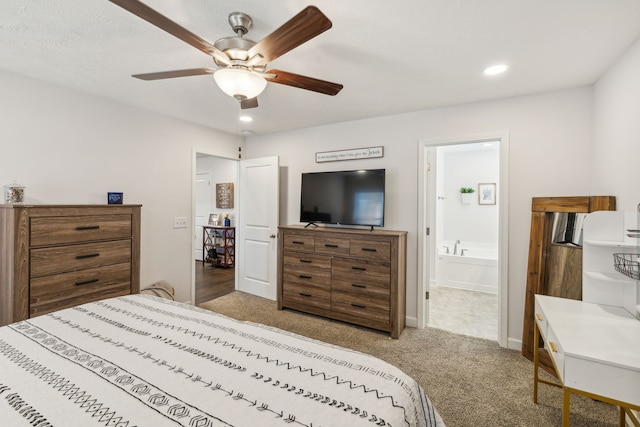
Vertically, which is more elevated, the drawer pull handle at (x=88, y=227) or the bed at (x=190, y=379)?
the drawer pull handle at (x=88, y=227)

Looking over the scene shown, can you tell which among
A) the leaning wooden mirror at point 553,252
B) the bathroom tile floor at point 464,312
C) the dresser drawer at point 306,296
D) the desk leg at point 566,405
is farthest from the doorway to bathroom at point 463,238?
the desk leg at point 566,405

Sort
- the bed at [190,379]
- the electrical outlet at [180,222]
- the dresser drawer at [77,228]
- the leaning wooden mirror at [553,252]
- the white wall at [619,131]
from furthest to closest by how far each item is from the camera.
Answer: the electrical outlet at [180,222]
the leaning wooden mirror at [553,252]
the dresser drawer at [77,228]
the white wall at [619,131]
the bed at [190,379]

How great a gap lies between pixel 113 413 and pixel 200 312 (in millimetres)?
855

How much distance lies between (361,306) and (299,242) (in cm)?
107

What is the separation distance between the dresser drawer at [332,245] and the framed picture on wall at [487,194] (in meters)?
3.59

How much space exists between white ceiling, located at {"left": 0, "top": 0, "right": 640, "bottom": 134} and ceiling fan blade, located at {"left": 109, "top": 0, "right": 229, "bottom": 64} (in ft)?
0.84

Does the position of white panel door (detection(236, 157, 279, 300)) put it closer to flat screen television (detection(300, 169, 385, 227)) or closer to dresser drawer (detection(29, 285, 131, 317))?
flat screen television (detection(300, 169, 385, 227))

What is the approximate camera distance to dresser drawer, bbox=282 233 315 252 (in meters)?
3.48

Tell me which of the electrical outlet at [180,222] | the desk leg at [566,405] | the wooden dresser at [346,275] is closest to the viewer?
the desk leg at [566,405]

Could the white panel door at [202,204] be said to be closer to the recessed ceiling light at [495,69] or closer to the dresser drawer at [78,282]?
the dresser drawer at [78,282]

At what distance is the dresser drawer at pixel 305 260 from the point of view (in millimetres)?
3382

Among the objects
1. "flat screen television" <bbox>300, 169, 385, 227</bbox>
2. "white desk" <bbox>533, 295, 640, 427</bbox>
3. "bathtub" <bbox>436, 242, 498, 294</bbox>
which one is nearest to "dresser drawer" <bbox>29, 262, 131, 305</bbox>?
"flat screen television" <bbox>300, 169, 385, 227</bbox>

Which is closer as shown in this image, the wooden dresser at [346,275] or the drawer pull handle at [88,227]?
the drawer pull handle at [88,227]

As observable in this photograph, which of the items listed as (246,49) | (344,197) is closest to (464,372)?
(344,197)
